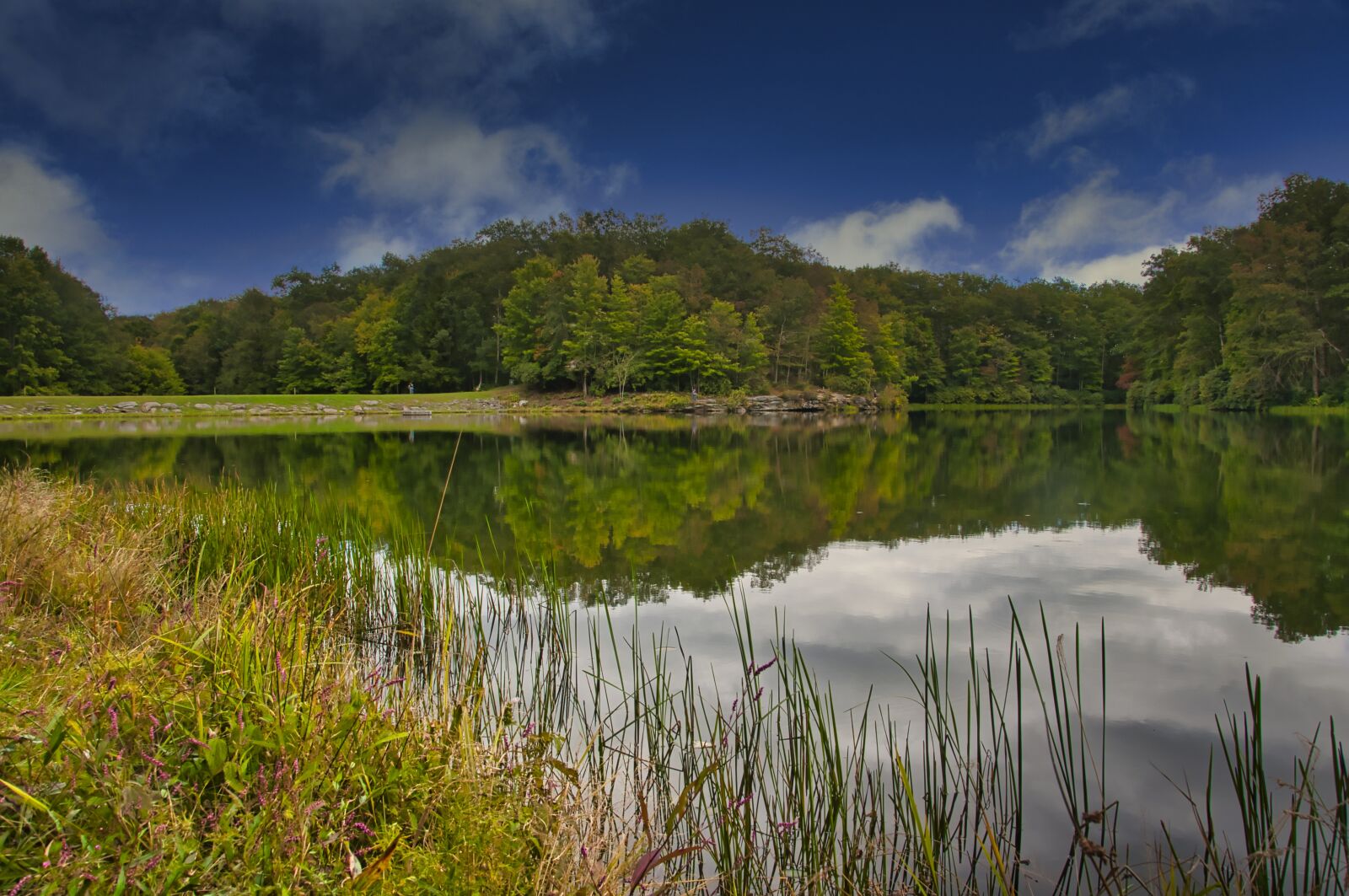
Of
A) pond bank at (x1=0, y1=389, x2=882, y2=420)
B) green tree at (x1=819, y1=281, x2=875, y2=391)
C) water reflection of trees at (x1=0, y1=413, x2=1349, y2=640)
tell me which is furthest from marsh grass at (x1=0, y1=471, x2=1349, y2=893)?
green tree at (x1=819, y1=281, x2=875, y2=391)

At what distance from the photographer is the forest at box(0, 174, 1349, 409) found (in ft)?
110

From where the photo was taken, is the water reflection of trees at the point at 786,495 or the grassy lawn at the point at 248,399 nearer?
the water reflection of trees at the point at 786,495

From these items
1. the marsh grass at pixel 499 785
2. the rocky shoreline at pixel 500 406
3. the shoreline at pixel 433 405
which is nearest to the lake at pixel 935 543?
the marsh grass at pixel 499 785

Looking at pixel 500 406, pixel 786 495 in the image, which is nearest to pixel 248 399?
pixel 500 406

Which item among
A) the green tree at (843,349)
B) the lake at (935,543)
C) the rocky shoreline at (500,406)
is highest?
the green tree at (843,349)

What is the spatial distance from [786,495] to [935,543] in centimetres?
391

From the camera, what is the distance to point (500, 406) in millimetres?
44281

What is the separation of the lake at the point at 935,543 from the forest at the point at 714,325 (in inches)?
762

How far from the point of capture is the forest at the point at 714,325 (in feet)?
110

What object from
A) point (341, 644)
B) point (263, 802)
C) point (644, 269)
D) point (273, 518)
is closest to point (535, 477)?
point (273, 518)

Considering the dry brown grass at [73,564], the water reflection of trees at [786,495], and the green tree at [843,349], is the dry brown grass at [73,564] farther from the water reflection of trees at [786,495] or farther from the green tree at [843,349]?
the green tree at [843,349]

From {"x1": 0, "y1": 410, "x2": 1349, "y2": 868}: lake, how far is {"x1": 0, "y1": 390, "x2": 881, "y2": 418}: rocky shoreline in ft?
71.1

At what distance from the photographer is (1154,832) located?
8.55ft

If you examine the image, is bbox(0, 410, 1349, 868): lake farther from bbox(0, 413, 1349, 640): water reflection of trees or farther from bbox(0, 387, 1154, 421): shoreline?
bbox(0, 387, 1154, 421): shoreline
